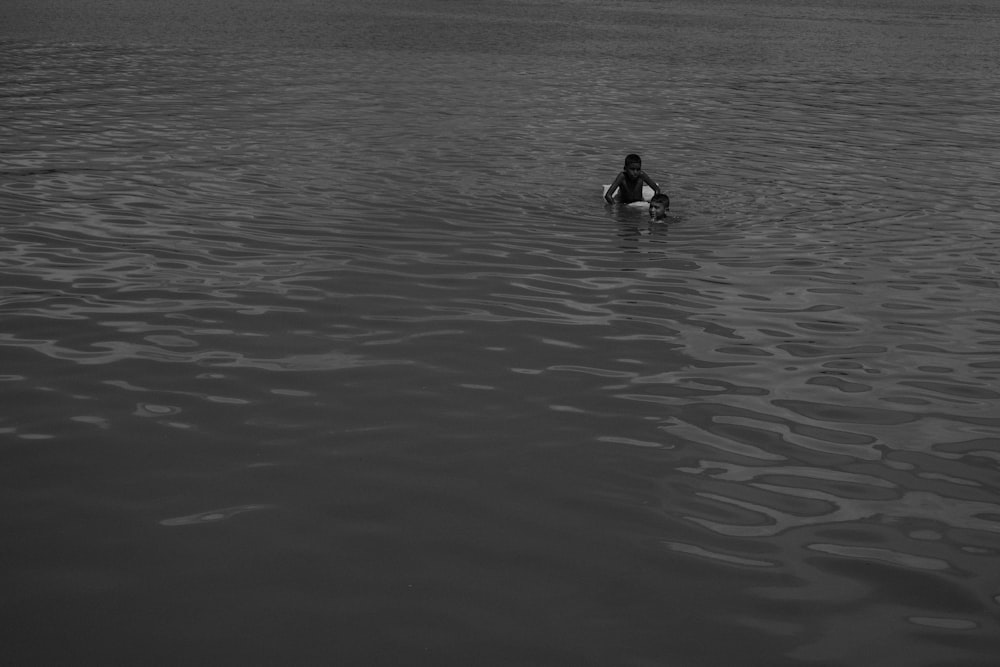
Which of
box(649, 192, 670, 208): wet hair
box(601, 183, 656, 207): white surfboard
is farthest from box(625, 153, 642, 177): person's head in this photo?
box(649, 192, 670, 208): wet hair

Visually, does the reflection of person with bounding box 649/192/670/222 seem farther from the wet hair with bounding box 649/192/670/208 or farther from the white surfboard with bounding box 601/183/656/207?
the white surfboard with bounding box 601/183/656/207

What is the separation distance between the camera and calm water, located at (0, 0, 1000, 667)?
20.5 ft

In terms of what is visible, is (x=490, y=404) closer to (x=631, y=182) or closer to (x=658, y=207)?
(x=658, y=207)

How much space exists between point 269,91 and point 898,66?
2684 centimetres

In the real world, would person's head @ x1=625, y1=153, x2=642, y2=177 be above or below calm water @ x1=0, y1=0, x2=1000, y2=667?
above

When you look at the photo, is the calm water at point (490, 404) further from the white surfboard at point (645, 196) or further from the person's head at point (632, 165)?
the person's head at point (632, 165)

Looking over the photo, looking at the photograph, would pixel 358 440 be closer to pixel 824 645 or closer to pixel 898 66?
pixel 824 645

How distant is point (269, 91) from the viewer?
30859 millimetres

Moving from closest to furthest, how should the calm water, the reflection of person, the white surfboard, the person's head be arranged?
the calm water, the reflection of person, the person's head, the white surfboard

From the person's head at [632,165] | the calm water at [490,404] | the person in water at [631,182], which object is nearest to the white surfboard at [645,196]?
the person in water at [631,182]

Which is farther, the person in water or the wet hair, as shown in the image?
the person in water

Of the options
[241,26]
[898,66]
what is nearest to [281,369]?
[898,66]

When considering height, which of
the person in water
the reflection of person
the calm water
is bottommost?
the calm water

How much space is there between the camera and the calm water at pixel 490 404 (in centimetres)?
624
